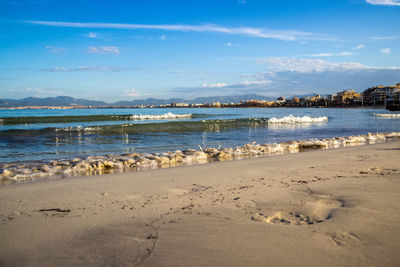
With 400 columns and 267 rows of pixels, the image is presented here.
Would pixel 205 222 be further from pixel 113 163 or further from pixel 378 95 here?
pixel 378 95

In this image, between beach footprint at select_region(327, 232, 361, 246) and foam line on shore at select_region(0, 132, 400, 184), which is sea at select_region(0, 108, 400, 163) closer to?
foam line on shore at select_region(0, 132, 400, 184)

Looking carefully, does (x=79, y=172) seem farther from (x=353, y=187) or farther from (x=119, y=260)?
(x=353, y=187)

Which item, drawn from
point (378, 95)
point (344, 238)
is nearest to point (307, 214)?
point (344, 238)

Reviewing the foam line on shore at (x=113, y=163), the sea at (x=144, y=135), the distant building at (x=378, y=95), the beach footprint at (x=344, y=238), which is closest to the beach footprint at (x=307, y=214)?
the beach footprint at (x=344, y=238)

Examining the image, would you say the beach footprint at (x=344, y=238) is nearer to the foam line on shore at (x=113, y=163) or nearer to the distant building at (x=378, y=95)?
the foam line on shore at (x=113, y=163)

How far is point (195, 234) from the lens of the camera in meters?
2.46

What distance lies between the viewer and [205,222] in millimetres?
2727

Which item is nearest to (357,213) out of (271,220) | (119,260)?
(271,220)

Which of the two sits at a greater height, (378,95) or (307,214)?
(378,95)

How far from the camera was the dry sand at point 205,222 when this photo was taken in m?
2.07

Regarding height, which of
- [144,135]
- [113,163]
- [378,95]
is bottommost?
[113,163]

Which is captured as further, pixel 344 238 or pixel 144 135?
pixel 144 135

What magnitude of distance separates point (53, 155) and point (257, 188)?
6.83 meters

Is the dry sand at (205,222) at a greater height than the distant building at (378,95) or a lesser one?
lesser
